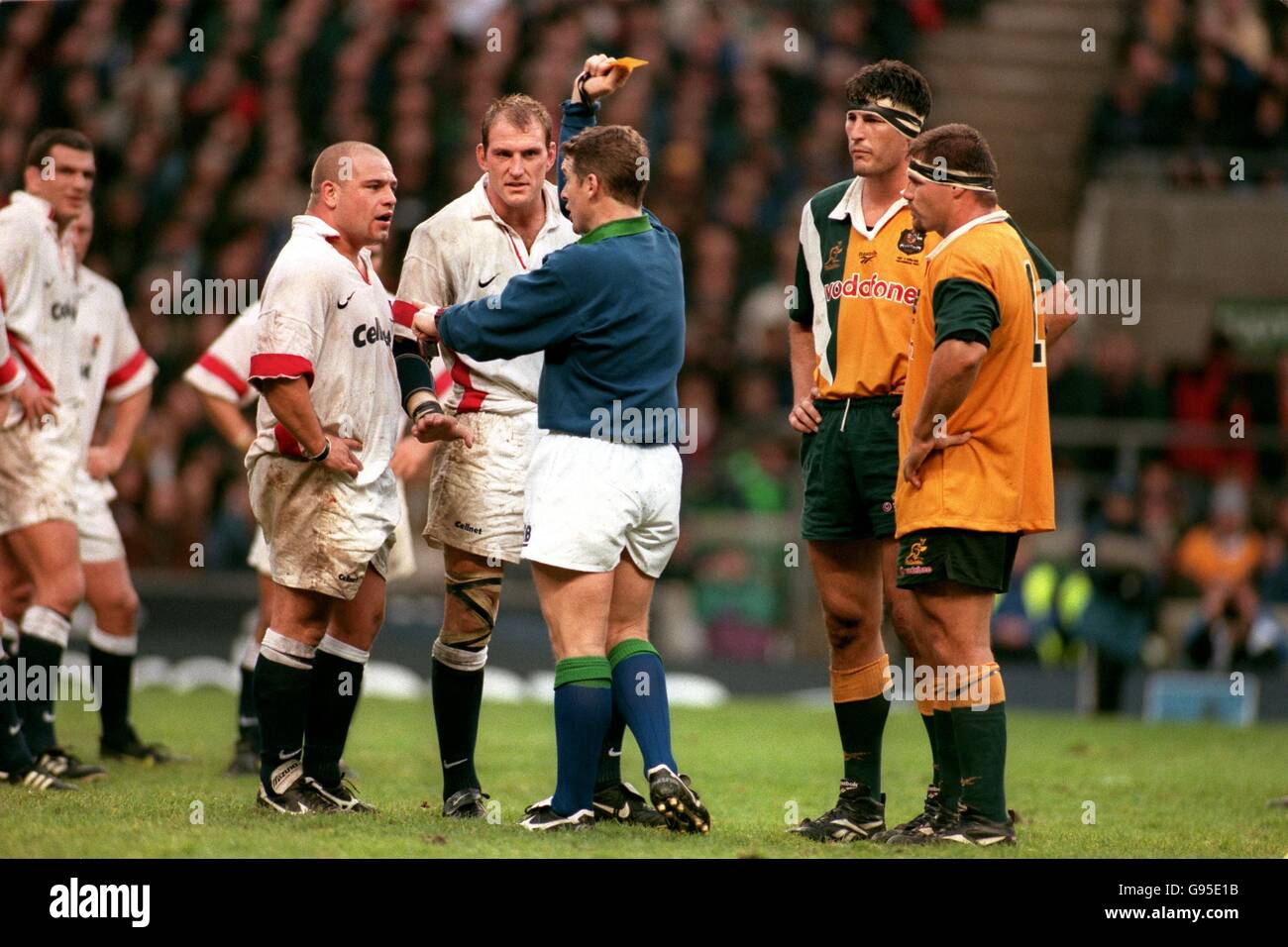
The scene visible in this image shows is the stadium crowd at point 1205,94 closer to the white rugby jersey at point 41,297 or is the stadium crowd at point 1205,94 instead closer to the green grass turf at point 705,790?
the green grass turf at point 705,790

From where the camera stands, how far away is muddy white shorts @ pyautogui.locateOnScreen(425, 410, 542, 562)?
22.3 ft

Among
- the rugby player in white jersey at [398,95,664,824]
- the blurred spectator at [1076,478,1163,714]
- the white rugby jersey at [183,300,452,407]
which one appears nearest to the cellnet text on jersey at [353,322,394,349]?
the rugby player in white jersey at [398,95,664,824]

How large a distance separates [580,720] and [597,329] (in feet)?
4.41

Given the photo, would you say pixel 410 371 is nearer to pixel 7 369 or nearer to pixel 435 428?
pixel 435 428

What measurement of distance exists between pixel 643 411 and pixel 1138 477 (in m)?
9.16

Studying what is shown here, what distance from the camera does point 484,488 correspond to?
6.79 meters

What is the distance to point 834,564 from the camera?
664 cm

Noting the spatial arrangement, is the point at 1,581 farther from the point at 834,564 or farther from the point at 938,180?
the point at 938,180

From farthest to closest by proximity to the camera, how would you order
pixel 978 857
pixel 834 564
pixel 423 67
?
pixel 423 67, pixel 834 564, pixel 978 857
